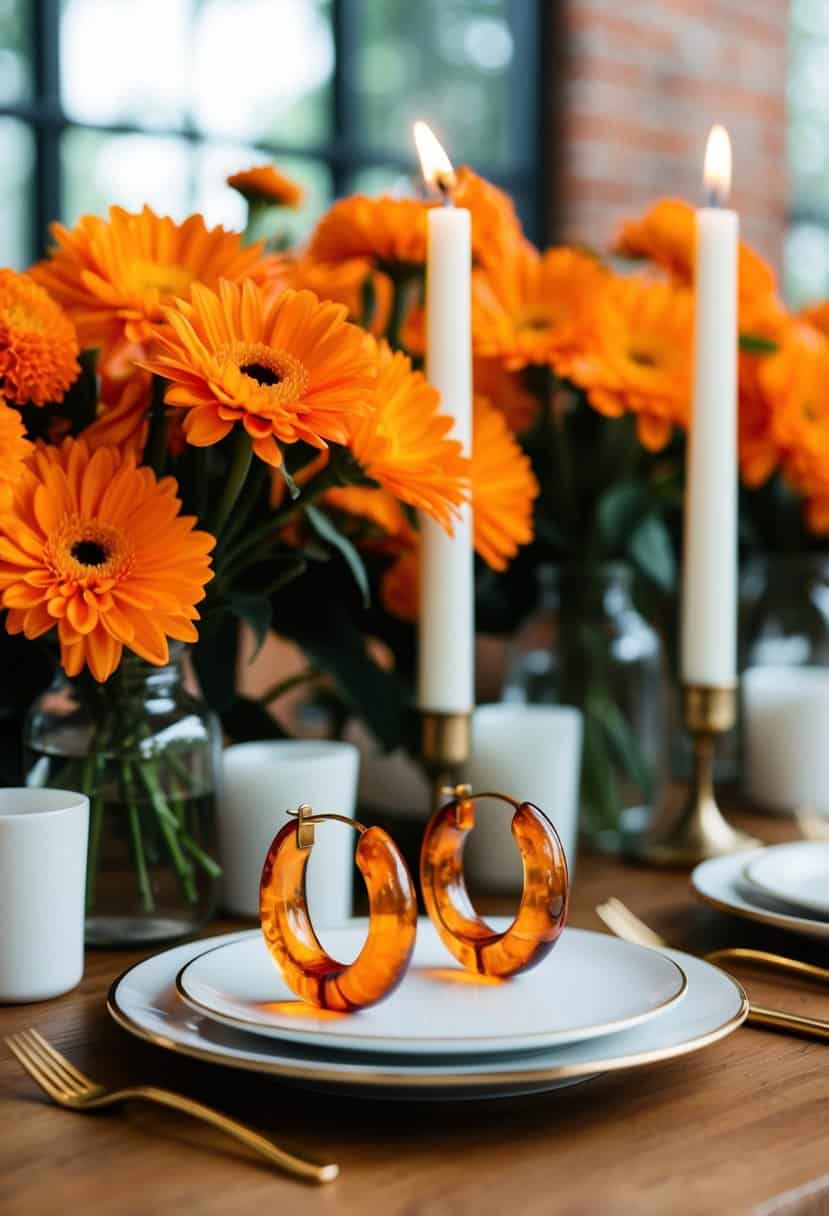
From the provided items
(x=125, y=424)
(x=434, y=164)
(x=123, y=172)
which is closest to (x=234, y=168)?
(x=123, y=172)

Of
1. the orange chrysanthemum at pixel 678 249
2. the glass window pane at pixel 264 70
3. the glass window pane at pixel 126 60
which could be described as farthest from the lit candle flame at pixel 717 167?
the glass window pane at pixel 264 70

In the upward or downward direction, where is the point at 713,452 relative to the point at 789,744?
upward

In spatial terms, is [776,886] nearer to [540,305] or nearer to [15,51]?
[540,305]

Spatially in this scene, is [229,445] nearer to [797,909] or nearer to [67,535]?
[67,535]

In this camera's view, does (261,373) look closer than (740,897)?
Yes

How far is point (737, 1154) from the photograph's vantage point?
50 centimetres

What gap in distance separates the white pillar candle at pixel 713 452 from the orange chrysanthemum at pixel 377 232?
0.17 meters

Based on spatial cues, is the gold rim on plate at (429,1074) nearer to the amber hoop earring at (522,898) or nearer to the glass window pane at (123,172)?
the amber hoop earring at (522,898)

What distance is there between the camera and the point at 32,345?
2.21 ft

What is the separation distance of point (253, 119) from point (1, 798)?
2.56 metres

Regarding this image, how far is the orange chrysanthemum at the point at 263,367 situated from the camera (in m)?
0.63

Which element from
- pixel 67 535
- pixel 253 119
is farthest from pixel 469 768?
pixel 253 119

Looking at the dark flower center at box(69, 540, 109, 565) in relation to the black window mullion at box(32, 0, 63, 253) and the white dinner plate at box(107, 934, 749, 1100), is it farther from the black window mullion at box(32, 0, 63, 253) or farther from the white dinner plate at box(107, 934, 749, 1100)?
the black window mullion at box(32, 0, 63, 253)

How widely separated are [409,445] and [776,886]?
274 millimetres
